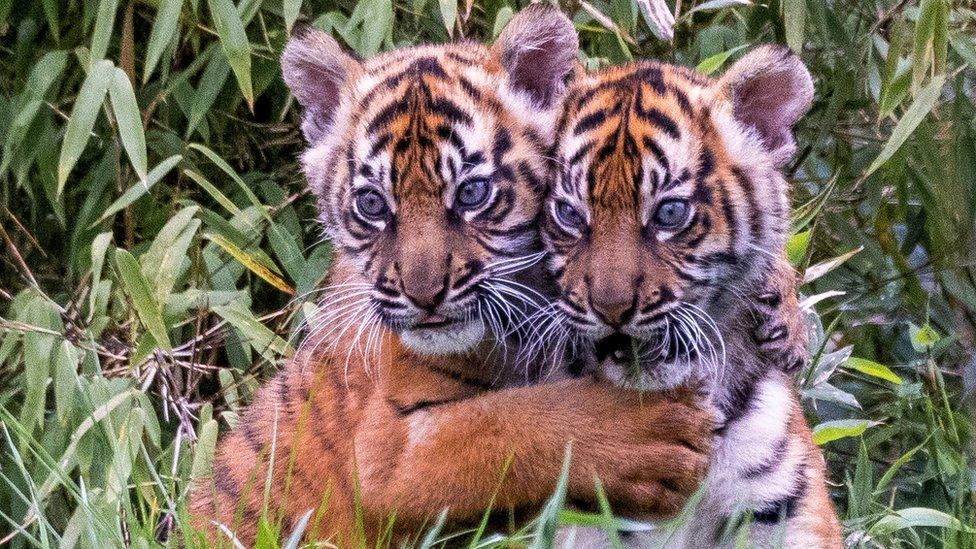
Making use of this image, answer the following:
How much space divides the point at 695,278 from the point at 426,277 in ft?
1.78

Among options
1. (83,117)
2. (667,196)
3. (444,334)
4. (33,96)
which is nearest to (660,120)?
(667,196)

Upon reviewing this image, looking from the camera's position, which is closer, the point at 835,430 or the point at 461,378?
the point at 461,378

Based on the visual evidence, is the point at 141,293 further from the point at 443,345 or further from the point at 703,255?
the point at 703,255

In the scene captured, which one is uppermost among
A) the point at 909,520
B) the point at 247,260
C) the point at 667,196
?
the point at 667,196

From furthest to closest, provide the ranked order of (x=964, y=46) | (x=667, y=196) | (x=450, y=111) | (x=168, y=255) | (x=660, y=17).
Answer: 1. (x=964, y=46)
2. (x=168, y=255)
3. (x=660, y=17)
4. (x=450, y=111)
5. (x=667, y=196)

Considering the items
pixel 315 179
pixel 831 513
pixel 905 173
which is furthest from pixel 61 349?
pixel 905 173

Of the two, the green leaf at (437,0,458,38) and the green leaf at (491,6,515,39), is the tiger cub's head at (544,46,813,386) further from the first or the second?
the green leaf at (491,6,515,39)

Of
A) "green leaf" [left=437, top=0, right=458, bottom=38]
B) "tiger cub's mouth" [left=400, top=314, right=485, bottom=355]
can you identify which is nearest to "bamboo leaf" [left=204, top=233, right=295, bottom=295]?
"green leaf" [left=437, top=0, right=458, bottom=38]

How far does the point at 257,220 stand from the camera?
4.27m

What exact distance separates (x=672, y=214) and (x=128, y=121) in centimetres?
173

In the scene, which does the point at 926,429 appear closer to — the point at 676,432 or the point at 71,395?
the point at 676,432

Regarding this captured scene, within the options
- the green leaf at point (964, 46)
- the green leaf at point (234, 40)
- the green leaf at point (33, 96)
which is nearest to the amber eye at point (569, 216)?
the green leaf at point (234, 40)

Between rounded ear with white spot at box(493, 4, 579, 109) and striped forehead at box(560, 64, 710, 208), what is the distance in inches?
4.2

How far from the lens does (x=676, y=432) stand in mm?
2709
